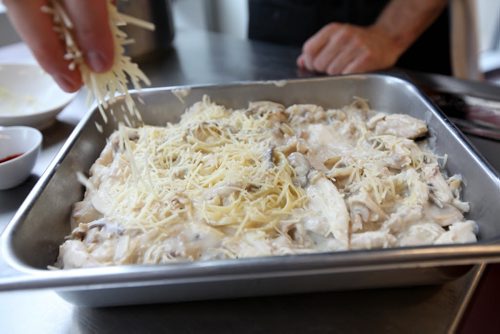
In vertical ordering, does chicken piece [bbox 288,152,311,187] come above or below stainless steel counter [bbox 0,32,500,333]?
above

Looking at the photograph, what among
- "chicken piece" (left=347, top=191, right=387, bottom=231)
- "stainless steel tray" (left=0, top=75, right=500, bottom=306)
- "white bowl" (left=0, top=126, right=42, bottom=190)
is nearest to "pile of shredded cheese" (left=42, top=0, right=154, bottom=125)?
"stainless steel tray" (left=0, top=75, right=500, bottom=306)

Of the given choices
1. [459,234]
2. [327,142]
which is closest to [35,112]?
[327,142]

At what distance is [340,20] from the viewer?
2037 mm

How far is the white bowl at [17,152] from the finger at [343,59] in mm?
1188

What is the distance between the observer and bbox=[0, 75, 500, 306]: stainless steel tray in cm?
70

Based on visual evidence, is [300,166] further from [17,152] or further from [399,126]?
[17,152]

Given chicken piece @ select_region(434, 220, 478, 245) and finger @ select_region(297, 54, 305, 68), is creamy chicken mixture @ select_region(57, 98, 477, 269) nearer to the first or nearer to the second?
chicken piece @ select_region(434, 220, 478, 245)

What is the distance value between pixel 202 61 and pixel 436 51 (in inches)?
47.3

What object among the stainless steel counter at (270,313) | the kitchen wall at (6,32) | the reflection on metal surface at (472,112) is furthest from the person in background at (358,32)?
the kitchen wall at (6,32)

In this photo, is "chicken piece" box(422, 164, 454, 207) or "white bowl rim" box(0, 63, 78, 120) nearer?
"chicken piece" box(422, 164, 454, 207)

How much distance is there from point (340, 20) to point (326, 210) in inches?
54.3

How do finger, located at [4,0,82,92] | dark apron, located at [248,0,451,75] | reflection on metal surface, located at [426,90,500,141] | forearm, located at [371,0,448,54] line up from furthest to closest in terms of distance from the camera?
dark apron, located at [248,0,451,75]
forearm, located at [371,0,448,54]
reflection on metal surface, located at [426,90,500,141]
finger, located at [4,0,82,92]

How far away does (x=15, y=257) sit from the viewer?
30.5 inches

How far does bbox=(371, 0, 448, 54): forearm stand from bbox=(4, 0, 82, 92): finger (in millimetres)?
1592
